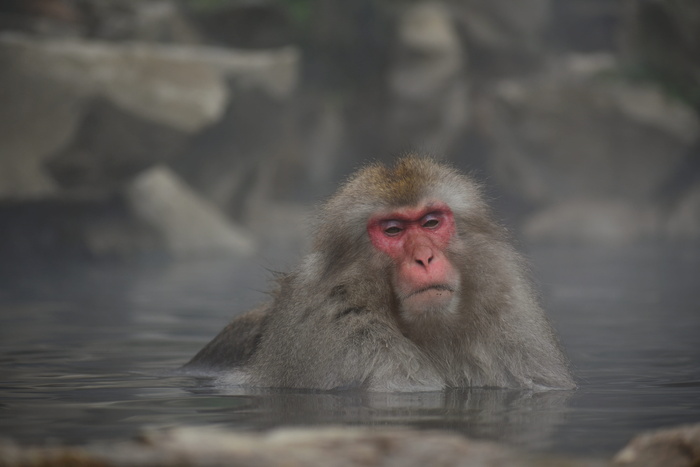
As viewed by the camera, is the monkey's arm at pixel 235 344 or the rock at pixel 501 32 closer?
the monkey's arm at pixel 235 344

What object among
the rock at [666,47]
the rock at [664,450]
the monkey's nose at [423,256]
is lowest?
the rock at [664,450]

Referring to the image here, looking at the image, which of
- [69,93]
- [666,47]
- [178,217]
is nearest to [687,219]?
[666,47]

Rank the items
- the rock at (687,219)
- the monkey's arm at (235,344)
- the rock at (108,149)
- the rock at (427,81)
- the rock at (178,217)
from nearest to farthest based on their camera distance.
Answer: the monkey's arm at (235,344)
the rock at (108,149)
the rock at (178,217)
the rock at (687,219)
the rock at (427,81)

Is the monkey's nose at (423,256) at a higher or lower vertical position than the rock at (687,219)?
lower

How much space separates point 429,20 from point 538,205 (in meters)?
4.12

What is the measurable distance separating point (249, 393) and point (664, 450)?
2067 mm

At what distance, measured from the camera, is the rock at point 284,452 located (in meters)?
2.20

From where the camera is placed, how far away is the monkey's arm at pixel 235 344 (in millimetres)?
5097

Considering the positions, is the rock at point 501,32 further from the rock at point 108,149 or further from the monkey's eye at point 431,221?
the monkey's eye at point 431,221

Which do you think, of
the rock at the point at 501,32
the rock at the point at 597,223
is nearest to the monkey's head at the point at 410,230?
the rock at the point at 597,223

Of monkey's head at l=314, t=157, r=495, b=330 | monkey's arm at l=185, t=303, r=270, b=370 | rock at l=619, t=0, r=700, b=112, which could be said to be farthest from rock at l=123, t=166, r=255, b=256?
monkey's head at l=314, t=157, r=495, b=330

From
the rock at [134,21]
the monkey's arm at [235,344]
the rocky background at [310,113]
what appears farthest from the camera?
the rock at [134,21]

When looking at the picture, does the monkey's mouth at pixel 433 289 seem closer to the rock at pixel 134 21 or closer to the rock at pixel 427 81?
the rock at pixel 134 21

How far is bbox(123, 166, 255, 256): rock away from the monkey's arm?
999cm
